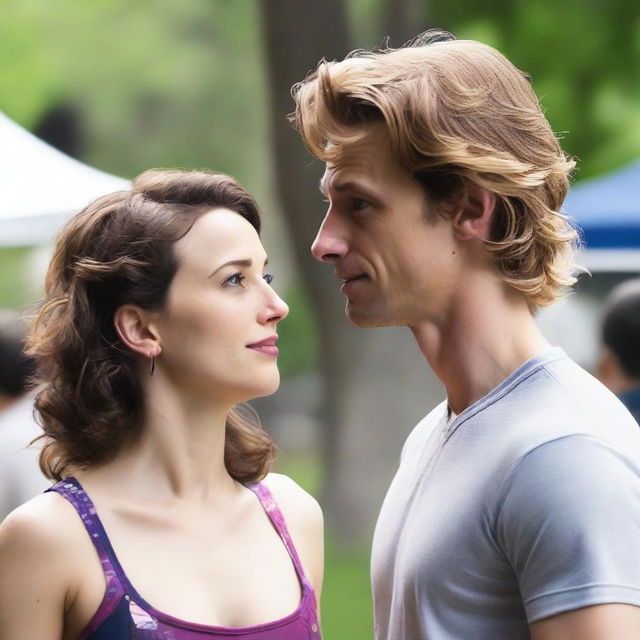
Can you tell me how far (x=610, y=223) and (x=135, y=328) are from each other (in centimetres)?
464

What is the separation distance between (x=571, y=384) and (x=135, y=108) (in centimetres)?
1857

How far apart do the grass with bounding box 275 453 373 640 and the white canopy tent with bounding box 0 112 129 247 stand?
424 centimetres

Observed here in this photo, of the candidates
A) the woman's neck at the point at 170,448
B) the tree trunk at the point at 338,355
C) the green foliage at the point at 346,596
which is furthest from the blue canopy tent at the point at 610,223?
the woman's neck at the point at 170,448

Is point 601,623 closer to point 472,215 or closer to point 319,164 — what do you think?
point 472,215

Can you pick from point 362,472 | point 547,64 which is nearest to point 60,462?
point 362,472

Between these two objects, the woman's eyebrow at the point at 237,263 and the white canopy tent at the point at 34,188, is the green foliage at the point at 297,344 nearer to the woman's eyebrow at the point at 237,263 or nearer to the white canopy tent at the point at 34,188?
the white canopy tent at the point at 34,188

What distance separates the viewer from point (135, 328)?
2623mm

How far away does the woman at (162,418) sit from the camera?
2.42 meters

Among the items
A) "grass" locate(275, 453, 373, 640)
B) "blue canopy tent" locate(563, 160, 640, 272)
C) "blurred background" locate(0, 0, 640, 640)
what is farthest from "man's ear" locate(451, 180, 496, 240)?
"grass" locate(275, 453, 373, 640)

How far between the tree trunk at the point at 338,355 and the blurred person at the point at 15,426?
4398mm

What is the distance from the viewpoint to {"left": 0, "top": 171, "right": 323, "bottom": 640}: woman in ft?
7.95

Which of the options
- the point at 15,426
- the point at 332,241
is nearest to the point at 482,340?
the point at 332,241

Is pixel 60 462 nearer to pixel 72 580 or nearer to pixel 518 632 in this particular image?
→ pixel 72 580

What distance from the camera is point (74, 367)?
106 inches
